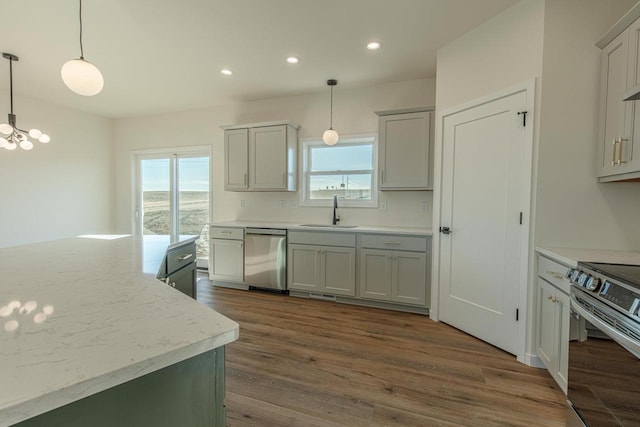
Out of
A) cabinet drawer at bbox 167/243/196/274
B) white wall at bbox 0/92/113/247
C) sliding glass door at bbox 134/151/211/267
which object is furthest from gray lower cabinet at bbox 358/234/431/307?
white wall at bbox 0/92/113/247

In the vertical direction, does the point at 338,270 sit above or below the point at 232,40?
below

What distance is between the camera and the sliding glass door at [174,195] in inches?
195

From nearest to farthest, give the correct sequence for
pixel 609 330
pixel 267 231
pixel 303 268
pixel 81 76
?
1. pixel 609 330
2. pixel 81 76
3. pixel 303 268
4. pixel 267 231

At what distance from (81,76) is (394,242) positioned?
116 inches

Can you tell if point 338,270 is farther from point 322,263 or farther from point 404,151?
point 404,151

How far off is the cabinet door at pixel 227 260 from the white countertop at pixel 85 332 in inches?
103

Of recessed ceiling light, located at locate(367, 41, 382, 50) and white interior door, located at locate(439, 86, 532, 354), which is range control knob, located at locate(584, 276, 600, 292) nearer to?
white interior door, located at locate(439, 86, 532, 354)

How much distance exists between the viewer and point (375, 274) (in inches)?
131

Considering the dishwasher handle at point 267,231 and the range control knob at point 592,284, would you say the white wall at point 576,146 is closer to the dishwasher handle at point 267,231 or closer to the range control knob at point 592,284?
the range control knob at point 592,284

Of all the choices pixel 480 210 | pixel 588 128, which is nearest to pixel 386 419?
pixel 480 210

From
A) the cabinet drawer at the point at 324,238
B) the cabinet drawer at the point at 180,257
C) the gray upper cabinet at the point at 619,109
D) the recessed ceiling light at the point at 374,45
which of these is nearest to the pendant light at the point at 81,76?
the cabinet drawer at the point at 180,257

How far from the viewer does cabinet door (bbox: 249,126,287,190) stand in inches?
156

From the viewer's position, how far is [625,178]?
177 centimetres

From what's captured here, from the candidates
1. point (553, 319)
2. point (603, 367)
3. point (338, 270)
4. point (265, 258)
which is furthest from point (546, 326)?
point (265, 258)
